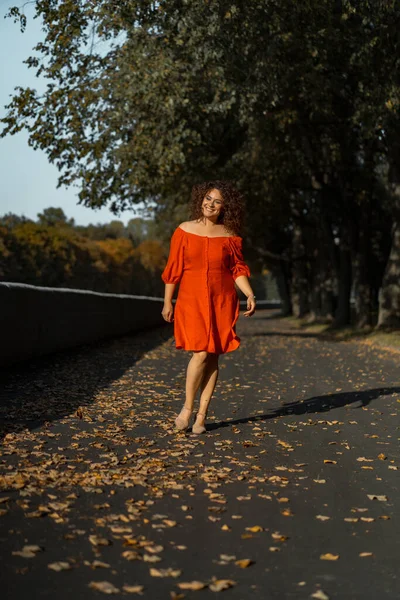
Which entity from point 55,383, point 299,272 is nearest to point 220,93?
point 55,383

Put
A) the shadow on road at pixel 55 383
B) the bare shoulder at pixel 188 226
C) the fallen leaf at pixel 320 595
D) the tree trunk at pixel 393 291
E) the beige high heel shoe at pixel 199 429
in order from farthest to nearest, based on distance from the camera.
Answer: the tree trunk at pixel 393 291 < the shadow on road at pixel 55 383 < the bare shoulder at pixel 188 226 < the beige high heel shoe at pixel 199 429 < the fallen leaf at pixel 320 595

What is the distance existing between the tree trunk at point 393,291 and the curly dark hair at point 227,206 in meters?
17.8

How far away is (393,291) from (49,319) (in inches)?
493

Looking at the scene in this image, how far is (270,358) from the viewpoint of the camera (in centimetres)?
1878

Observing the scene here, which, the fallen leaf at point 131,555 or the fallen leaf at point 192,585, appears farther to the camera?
the fallen leaf at point 131,555

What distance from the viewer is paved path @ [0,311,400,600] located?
4039 mm

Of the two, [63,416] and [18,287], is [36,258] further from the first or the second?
[63,416]

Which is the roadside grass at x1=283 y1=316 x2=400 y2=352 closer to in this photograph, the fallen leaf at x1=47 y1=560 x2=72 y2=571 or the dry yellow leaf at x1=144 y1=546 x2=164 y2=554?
the dry yellow leaf at x1=144 y1=546 x2=164 y2=554

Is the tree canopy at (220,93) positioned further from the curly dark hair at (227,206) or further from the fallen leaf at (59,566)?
the fallen leaf at (59,566)

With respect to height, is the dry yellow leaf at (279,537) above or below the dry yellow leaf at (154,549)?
below

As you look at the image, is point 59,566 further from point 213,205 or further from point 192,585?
point 213,205

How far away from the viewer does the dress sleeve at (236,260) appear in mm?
8180

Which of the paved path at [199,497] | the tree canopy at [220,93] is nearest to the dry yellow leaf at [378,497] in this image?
the paved path at [199,497]

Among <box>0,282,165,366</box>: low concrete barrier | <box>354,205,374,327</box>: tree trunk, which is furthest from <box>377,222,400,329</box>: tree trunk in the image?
<box>0,282,165,366</box>: low concrete barrier
